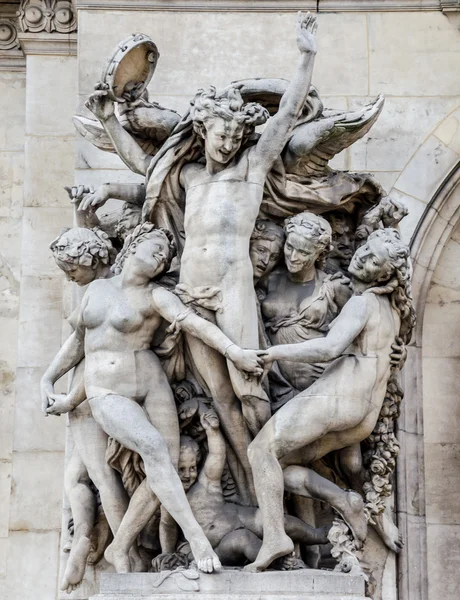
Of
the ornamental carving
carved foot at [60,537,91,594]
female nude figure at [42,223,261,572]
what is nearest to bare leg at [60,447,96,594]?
carved foot at [60,537,91,594]

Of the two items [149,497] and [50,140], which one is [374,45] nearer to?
[50,140]

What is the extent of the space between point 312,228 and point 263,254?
0.31 meters

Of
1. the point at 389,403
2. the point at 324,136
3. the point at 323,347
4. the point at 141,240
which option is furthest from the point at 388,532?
the point at 324,136

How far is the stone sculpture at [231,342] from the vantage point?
29.8 feet

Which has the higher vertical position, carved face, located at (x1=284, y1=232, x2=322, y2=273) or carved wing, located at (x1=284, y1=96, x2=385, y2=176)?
carved wing, located at (x1=284, y1=96, x2=385, y2=176)

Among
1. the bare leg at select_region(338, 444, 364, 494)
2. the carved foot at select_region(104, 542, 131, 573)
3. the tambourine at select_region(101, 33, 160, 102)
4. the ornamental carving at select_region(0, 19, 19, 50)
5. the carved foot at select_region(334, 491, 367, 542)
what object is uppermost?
the ornamental carving at select_region(0, 19, 19, 50)

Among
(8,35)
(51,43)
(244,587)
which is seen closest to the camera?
(244,587)

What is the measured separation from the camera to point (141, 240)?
943 cm

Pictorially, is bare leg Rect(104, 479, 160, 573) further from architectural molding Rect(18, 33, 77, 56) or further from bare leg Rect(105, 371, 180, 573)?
architectural molding Rect(18, 33, 77, 56)

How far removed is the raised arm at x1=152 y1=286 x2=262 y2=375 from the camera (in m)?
8.99

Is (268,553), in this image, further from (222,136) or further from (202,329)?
(222,136)

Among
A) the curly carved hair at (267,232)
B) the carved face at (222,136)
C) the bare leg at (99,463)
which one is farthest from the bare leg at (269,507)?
the carved face at (222,136)

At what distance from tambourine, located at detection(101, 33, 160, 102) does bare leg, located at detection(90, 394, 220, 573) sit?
5.72ft

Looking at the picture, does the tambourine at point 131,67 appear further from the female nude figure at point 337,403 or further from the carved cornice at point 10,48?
the carved cornice at point 10,48
